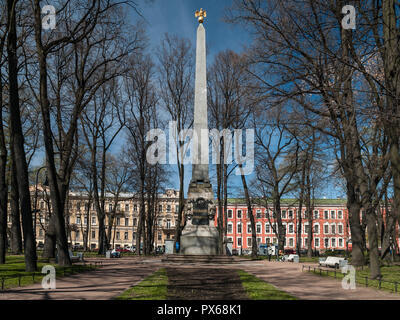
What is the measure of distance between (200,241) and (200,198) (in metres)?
2.56

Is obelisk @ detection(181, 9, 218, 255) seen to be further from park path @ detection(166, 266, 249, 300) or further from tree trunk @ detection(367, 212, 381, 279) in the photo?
tree trunk @ detection(367, 212, 381, 279)

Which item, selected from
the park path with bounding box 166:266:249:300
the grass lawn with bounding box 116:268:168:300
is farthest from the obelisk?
the grass lawn with bounding box 116:268:168:300

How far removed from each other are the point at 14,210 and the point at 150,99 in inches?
570

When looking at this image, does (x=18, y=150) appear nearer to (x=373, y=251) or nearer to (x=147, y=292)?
(x=147, y=292)

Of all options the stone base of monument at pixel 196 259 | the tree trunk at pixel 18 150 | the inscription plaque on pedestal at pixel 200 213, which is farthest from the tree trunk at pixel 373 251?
the tree trunk at pixel 18 150

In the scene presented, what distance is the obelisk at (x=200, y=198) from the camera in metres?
23.6

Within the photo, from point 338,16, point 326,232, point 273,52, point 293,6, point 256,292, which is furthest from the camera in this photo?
point 326,232

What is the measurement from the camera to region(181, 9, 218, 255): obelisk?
23580 mm

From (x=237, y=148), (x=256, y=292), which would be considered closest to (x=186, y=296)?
(x=256, y=292)

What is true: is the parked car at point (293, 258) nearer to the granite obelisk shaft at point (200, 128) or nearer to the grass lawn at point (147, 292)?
the granite obelisk shaft at point (200, 128)

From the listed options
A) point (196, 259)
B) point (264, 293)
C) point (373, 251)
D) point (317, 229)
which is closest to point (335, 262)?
point (373, 251)

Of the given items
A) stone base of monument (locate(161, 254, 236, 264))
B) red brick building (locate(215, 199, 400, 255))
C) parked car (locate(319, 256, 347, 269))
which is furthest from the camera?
red brick building (locate(215, 199, 400, 255))

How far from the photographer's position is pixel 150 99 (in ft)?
113

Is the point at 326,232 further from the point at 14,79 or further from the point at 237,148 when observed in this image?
the point at 14,79
